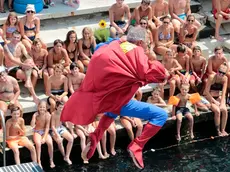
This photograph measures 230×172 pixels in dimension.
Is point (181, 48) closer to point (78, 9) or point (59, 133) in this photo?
point (78, 9)

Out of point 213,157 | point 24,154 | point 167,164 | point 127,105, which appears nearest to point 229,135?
point 213,157

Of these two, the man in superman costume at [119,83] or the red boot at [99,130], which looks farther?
the red boot at [99,130]

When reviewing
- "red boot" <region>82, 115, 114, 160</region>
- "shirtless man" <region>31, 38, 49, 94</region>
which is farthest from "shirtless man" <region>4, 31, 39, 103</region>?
"red boot" <region>82, 115, 114, 160</region>

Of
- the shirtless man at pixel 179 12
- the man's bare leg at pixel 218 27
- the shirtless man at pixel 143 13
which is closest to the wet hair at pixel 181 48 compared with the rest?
the shirtless man at pixel 143 13

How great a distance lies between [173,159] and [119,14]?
3.03 m

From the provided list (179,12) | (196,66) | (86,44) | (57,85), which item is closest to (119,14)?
(86,44)

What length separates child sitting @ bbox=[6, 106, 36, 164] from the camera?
10367mm

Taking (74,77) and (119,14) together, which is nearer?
(74,77)

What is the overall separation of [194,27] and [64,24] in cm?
253

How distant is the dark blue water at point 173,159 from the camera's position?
10.8m

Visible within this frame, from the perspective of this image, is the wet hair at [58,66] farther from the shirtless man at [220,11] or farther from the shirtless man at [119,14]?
the shirtless man at [220,11]

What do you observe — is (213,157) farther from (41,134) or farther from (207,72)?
(41,134)

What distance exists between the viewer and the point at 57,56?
11453mm

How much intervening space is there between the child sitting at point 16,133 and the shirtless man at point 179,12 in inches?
154
